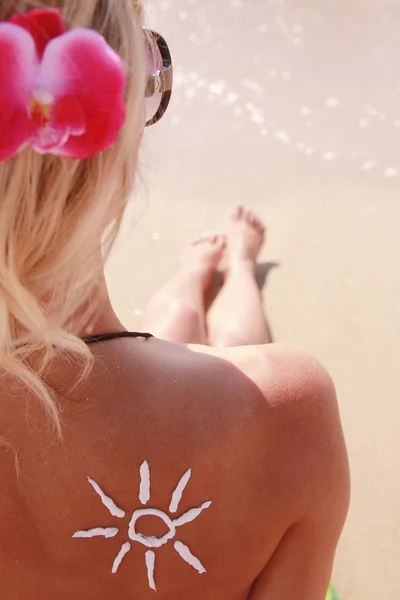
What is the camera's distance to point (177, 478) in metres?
0.98

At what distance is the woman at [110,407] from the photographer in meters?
0.70

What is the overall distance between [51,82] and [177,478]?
0.56m

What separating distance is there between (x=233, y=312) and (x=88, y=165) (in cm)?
115

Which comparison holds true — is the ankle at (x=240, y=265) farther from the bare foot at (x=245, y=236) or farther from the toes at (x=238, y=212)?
the toes at (x=238, y=212)

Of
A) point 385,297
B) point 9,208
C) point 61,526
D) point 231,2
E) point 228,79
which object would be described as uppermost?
point 231,2

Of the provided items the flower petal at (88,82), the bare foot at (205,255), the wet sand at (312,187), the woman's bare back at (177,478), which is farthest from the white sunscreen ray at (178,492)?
the bare foot at (205,255)

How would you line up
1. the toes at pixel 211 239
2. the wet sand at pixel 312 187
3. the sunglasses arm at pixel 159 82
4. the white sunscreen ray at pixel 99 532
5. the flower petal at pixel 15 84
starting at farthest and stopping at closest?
1. the toes at pixel 211 239
2. the wet sand at pixel 312 187
3. the white sunscreen ray at pixel 99 532
4. the sunglasses arm at pixel 159 82
5. the flower petal at pixel 15 84

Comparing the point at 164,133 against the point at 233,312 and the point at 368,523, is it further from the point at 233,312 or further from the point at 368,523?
the point at 368,523

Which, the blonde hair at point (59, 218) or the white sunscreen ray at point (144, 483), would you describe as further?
the white sunscreen ray at point (144, 483)

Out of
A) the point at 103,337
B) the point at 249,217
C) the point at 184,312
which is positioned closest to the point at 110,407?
the point at 103,337

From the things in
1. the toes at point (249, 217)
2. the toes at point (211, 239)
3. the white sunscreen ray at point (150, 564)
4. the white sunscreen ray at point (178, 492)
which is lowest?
the white sunscreen ray at point (150, 564)

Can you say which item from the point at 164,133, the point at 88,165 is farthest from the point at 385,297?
the point at 88,165

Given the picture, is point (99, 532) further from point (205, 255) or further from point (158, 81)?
point (205, 255)

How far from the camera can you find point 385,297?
198 cm
